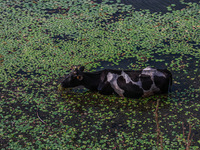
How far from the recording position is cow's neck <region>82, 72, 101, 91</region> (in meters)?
6.99

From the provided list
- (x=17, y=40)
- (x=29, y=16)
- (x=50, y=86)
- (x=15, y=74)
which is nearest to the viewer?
(x=50, y=86)

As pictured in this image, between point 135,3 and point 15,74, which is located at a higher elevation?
point 135,3

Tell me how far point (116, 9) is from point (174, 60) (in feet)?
10.5

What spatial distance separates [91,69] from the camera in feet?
25.6

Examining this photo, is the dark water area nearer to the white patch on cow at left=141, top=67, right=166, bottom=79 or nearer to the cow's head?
the white patch on cow at left=141, top=67, right=166, bottom=79

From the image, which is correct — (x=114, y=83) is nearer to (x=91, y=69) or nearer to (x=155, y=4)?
(x=91, y=69)

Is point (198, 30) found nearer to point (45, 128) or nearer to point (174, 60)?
point (174, 60)

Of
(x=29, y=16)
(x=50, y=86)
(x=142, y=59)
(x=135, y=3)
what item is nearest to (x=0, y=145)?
(x=50, y=86)

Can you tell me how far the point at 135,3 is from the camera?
35.8 ft

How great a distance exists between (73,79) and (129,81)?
1.12 m

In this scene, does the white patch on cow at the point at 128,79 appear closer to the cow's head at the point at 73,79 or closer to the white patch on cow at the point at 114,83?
the white patch on cow at the point at 114,83

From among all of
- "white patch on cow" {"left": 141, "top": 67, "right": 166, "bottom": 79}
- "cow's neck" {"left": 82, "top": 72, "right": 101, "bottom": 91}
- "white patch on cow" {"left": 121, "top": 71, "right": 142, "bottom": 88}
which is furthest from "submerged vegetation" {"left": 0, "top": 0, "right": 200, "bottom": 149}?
"white patch on cow" {"left": 141, "top": 67, "right": 166, "bottom": 79}

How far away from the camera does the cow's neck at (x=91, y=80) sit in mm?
6992

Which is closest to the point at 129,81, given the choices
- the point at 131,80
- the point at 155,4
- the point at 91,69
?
the point at 131,80
